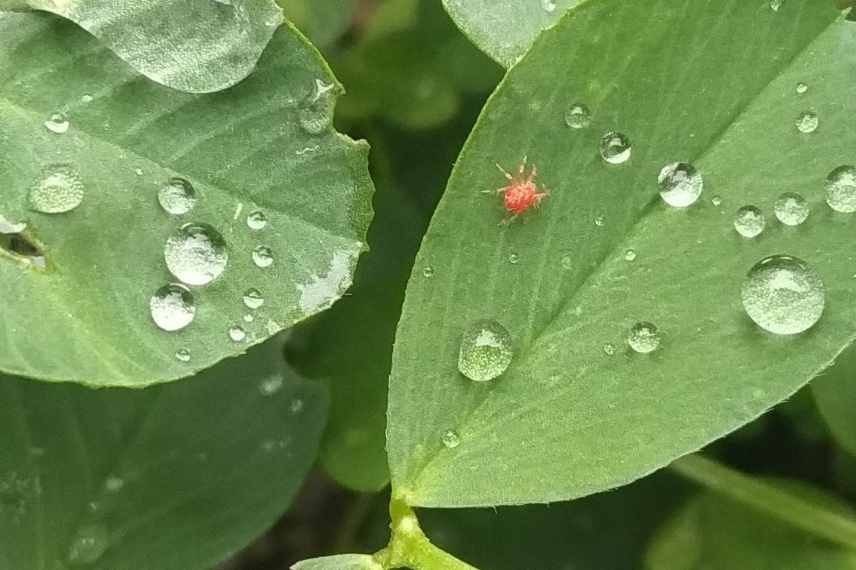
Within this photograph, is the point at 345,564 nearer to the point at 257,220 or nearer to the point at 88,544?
the point at 257,220

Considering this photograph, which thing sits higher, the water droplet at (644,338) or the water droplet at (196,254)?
the water droplet at (644,338)

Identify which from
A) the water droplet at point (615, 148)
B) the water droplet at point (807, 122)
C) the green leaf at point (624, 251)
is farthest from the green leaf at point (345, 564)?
the water droplet at point (807, 122)

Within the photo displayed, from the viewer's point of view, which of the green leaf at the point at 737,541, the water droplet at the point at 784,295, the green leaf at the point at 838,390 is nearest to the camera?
the water droplet at the point at 784,295

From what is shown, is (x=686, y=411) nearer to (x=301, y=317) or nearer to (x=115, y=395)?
(x=301, y=317)

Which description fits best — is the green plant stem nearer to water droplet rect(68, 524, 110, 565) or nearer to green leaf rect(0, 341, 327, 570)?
green leaf rect(0, 341, 327, 570)

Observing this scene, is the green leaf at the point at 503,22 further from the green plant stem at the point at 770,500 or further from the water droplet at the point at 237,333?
the green plant stem at the point at 770,500

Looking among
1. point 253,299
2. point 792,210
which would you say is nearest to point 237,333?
point 253,299

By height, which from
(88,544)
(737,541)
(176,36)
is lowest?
(88,544)

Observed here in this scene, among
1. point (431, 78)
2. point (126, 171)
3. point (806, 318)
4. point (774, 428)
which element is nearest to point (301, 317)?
point (126, 171)
